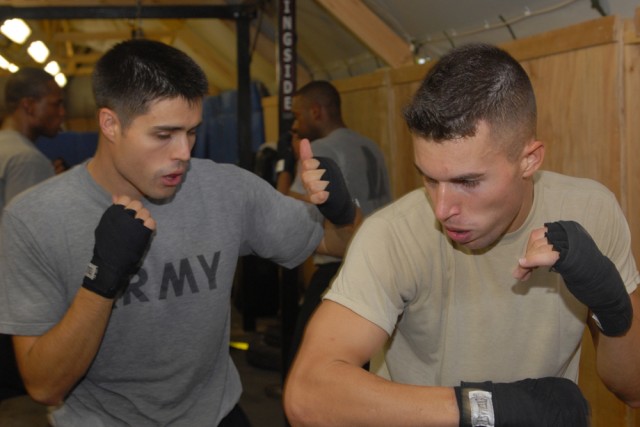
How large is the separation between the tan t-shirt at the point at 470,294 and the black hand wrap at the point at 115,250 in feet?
1.71

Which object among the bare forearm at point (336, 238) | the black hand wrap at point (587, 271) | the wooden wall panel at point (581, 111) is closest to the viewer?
the black hand wrap at point (587, 271)

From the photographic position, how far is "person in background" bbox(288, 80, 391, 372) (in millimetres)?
4227

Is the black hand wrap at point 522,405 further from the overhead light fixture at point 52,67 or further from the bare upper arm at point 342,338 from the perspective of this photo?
the overhead light fixture at point 52,67

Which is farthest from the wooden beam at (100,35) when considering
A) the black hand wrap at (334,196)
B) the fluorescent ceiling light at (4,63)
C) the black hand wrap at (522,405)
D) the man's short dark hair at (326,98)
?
the black hand wrap at (522,405)

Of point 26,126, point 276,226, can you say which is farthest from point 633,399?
point 26,126

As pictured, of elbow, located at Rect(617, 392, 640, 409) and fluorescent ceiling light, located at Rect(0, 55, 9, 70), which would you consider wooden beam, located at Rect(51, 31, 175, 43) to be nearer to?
fluorescent ceiling light, located at Rect(0, 55, 9, 70)

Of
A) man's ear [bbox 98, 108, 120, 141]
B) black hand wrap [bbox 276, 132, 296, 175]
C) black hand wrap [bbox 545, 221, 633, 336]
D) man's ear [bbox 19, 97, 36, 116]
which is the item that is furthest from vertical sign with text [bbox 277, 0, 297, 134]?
black hand wrap [bbox 545, 221, 633, 336]

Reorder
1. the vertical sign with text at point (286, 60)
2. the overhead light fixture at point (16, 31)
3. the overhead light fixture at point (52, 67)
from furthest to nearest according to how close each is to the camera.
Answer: the overhead light fixture at point (52, 67)
the overhead light fixture at point (16, 31)
the vertical sign with text at point (286, 60)

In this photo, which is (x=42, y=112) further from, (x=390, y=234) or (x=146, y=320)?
(x=390, y=234)

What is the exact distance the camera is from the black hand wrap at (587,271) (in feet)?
5.30

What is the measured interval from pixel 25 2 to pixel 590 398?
15.0 ft

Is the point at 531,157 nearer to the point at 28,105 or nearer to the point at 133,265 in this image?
the point at 133,265

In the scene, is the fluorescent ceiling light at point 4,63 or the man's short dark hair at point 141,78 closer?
the man's short dark hair at point 141,78

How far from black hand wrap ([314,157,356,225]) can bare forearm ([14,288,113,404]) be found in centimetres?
70
